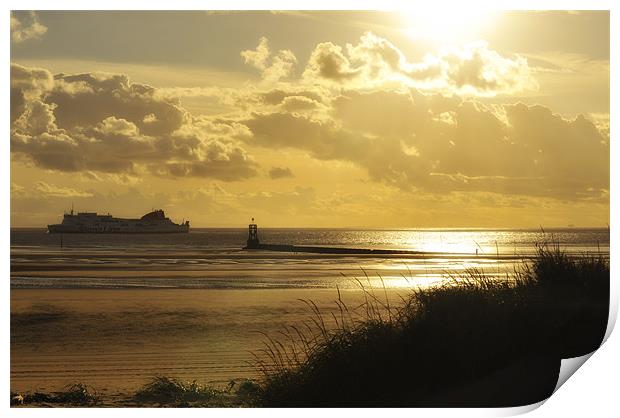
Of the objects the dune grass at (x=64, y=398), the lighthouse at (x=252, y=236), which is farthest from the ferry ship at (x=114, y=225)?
the dune grass at (x=64, y=398)

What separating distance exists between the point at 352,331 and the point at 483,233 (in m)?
1.15

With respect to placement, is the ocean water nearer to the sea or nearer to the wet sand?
the sea

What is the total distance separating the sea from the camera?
605 cm

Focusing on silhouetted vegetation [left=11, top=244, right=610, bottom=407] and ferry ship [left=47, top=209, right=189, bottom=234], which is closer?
silhouetted vegetation [left=11, top=244, right=610, bottom=407]

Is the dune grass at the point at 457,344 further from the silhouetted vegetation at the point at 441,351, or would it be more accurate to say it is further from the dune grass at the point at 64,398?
the dune grass at the point at 64,398

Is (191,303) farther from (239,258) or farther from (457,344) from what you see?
(239,258)

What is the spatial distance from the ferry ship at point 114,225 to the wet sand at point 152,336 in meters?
0.49

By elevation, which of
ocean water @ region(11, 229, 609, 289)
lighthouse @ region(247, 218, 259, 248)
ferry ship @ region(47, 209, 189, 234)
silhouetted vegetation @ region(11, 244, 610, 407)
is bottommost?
silhouetted vegetation @ region(11, 244, 610, 407)

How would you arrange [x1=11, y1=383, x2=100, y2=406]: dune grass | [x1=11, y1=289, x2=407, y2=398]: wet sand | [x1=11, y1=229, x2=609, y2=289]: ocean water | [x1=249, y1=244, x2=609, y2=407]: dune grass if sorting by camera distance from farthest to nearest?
[x1=11, y1=229, x2=609, y2=289]: ocean water
[x1=11, y1=289, x2=407, y2=398]: wet sand
[x1=11, y1=383, x2=100, y2=406]: dune grass
[x1=249, y1=244, x2=609, y2=407]: dune grass

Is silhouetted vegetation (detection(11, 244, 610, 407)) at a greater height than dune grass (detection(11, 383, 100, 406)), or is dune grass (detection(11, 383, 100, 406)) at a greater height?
silhouetted vegetation (detection(11, 244, 610, 407))

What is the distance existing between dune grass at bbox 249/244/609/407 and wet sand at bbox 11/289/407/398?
11.4 inches

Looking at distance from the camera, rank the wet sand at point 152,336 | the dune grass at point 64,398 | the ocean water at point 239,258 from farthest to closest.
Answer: the ocean water at point 239,258 < the wet sand at point 152,336 < the dune grass at point 64,398

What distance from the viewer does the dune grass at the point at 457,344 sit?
5582mm

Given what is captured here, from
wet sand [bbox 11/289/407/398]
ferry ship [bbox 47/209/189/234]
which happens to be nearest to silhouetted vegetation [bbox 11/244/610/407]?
wet sand [bbox 11/289/407/398]
